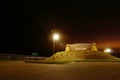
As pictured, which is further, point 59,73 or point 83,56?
point 83,56

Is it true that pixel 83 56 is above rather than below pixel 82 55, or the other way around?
below

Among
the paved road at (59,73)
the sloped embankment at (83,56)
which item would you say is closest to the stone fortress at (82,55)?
the sloped embankment at (83,56)

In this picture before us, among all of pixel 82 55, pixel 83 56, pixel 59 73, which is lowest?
pixel 59 73

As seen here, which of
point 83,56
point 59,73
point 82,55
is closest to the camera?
point 59,73

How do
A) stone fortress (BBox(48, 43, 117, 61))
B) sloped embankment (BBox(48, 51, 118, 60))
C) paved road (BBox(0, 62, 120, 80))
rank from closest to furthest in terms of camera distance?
paved road (BBox(0, 62, 120, 80)) → stone fortress (BBox(48, 43, 117, 61)) → sloped embankment (BBox(48, 51, 118, 60))

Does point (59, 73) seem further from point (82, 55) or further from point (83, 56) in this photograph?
point (82, 55)

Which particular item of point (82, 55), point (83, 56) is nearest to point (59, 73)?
point (83, 56)

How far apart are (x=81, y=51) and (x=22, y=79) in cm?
4808

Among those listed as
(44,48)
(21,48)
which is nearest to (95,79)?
(21,48)

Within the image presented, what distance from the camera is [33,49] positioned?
7862cm

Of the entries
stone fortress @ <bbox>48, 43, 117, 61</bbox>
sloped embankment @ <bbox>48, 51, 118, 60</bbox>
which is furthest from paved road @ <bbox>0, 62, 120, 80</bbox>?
sloped embankment @ <bbox>48, 51, 118, 60</bbox>

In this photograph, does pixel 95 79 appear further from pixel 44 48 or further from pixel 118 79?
pixel 44 48

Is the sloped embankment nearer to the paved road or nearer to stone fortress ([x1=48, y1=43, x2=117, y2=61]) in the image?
stone fortress ([x1=48, y1=43, x2=117, y2=61])

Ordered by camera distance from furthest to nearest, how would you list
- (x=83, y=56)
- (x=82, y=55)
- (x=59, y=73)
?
(x=82, y=55) → (x=83, y=56) → (x=59, y=73)
